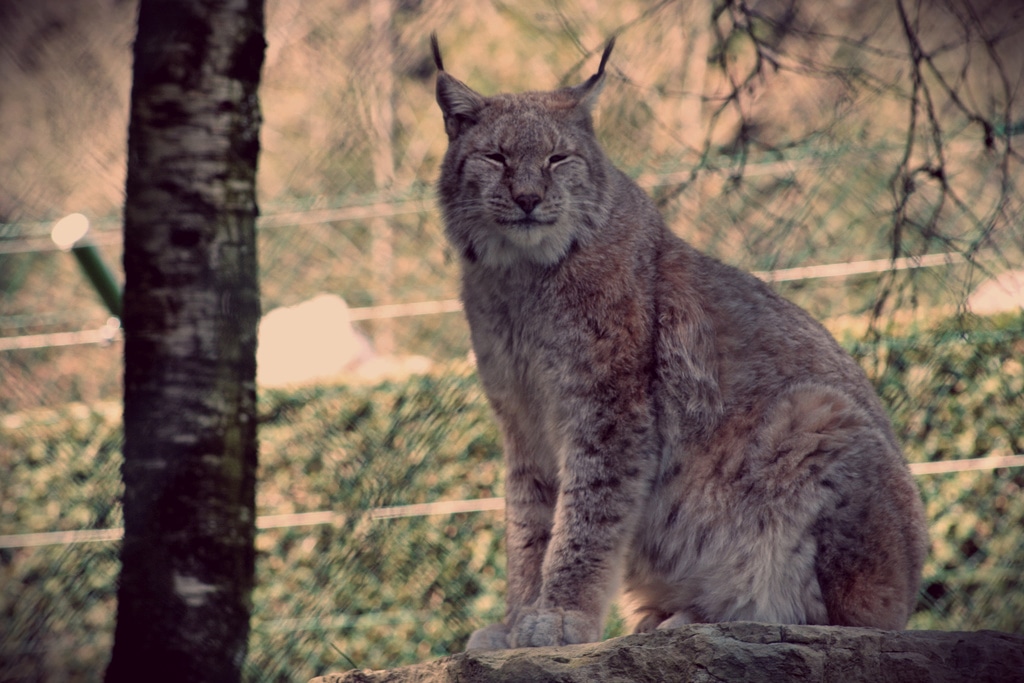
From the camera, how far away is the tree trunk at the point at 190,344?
292 centimetres

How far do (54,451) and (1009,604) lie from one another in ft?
17.0

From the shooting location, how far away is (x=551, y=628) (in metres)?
2.83

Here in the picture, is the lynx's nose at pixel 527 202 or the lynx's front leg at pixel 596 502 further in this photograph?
the lynx's nose at pixel 527 202

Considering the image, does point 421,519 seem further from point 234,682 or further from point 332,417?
point 234,682

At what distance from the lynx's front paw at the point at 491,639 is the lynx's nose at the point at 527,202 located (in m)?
1.26

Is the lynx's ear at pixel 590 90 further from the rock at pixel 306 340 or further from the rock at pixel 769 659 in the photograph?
the rock at pixel 306 340

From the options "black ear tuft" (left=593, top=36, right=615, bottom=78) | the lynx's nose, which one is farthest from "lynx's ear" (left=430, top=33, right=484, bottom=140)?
the lynx's nose

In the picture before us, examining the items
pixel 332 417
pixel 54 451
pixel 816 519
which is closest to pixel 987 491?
pixel 816 519

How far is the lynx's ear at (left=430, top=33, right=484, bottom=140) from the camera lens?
11.2 ft

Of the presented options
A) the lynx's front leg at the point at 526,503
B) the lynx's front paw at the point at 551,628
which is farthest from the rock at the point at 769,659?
the lynx's front leg at the point at 526,503

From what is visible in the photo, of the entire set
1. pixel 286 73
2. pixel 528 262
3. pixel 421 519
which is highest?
pixel 286 73

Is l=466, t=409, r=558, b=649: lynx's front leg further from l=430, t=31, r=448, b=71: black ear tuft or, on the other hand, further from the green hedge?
l=430, t=31, r=448, b=71: black ear tuft

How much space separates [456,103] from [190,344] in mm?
1171

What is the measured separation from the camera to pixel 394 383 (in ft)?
19.2
